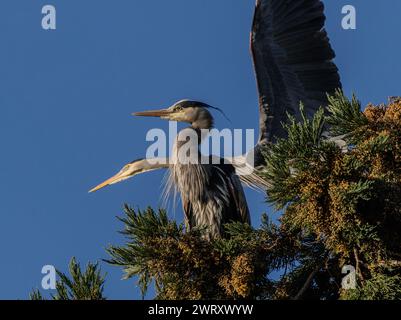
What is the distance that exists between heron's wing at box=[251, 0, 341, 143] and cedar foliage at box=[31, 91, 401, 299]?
3.74m

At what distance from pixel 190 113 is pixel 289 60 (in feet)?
3.71

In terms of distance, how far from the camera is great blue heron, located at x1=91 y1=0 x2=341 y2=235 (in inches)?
400

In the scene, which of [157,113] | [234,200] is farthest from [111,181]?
[234,200]

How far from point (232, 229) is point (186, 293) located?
481mm

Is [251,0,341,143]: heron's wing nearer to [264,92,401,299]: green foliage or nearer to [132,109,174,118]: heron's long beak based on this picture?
[132,109,174,118]: heron's long beak

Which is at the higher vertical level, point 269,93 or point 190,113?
point 269,93

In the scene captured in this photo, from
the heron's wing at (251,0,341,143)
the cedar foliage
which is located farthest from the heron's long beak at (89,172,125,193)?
the cedar foliage

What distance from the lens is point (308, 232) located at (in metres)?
6.19

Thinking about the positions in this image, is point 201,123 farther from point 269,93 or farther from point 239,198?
point 239,198

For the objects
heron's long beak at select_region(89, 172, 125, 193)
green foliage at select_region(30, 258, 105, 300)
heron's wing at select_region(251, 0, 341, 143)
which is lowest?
green foliage at select_region(30, 258, 105, 300)

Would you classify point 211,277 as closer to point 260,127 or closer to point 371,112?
point 371,112

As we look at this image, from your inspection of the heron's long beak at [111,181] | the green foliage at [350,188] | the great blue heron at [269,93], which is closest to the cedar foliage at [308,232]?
the green foliage at [350,188]

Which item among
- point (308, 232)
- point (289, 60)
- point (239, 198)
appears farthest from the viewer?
point (289, 60)
